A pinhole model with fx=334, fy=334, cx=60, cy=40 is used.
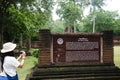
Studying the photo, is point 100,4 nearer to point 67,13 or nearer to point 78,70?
point 67,13

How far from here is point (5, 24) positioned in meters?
29.2

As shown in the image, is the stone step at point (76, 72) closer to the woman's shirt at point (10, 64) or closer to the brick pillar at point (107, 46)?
the brick pillar at point (107, 46)

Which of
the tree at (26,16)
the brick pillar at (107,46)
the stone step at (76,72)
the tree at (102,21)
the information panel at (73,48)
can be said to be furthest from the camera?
the tree at (102,21)

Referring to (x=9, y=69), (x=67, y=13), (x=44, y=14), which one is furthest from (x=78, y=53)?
(x=67, y=13)

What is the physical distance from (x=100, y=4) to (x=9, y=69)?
68.7 m

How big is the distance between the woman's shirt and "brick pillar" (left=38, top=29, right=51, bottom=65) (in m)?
7.70

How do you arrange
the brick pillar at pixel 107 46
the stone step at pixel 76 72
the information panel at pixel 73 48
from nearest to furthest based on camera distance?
the stone step at pixel 76 72
the information panel at pixel 73 48
the brick pillar at pixel 107 46

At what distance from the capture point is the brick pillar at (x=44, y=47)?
14.3m

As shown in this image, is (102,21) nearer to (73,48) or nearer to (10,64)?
(73,48)

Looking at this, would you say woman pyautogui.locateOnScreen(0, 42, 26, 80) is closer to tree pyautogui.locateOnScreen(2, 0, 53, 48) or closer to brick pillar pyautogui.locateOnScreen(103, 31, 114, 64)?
brick pillar pyautogui.locateOnScreen(103, 31, 114, 64)

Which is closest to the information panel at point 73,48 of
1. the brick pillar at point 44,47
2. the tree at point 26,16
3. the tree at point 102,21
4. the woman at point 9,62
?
the brick pillar at point 44,47

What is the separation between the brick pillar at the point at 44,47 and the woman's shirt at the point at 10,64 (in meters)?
7.70

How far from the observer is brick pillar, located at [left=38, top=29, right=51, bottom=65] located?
14.3 meters

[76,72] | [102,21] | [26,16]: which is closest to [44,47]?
[76,72]
